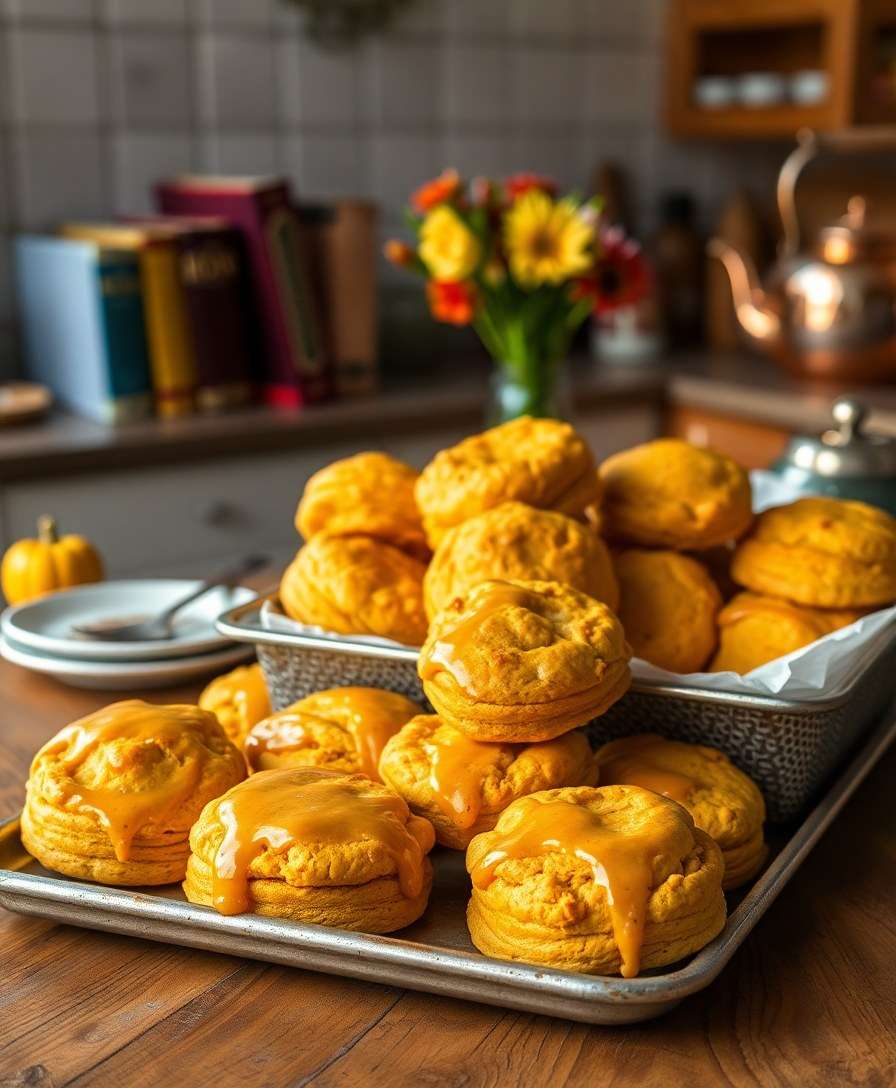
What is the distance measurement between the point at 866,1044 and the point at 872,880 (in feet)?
0.57

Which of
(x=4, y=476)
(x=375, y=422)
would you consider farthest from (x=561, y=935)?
(x=375, y=422)

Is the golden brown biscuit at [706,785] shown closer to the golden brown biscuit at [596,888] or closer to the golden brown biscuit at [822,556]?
the golden brown biscuit at [596,888]

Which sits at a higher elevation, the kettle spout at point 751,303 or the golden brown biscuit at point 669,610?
the kettle spout at point 751,303

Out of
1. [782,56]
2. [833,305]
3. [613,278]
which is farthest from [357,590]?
[782,56]

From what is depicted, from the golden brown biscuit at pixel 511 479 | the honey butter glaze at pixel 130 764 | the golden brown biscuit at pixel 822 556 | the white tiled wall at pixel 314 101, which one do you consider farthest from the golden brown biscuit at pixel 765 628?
the white tiled wall at pixel 314 101

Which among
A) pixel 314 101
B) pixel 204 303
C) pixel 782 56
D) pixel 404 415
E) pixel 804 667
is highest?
pixel 782 56

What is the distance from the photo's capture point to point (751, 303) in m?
2.68

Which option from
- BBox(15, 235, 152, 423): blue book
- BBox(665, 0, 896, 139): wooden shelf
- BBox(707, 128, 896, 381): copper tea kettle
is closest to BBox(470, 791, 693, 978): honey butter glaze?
BBox(15, 235, 152, 423): blue book

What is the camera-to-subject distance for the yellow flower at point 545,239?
5.92 ft

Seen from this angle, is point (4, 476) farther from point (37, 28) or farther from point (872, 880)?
point (872, 880)

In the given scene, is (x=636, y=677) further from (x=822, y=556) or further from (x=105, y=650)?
(x=105, y=650)

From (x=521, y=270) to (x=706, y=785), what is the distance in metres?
1.17

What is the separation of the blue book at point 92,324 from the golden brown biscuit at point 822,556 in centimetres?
158

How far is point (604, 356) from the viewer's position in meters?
3.03
